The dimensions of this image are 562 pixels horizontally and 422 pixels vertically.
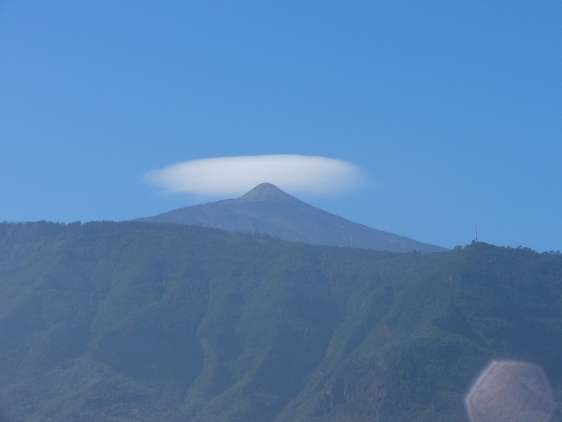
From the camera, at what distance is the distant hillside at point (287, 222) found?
144 m

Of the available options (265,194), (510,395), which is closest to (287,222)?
(265,194)

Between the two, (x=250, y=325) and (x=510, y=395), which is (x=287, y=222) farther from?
(x=510, y=395)

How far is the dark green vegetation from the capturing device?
76.1 metres

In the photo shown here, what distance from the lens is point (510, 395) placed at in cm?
7119

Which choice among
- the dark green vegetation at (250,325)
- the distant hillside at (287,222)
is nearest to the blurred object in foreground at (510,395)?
the dark green vegetation at (250,325)

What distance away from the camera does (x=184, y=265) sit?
10256 centimetres

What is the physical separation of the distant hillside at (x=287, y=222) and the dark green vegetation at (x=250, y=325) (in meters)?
34.8

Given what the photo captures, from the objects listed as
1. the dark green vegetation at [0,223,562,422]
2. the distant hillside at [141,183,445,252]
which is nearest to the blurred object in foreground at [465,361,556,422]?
the dark green vegetation at [0,223,562,422]

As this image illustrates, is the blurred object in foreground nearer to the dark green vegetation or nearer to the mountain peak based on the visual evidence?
the dark green vegetation

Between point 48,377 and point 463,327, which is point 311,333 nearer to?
point 463,327

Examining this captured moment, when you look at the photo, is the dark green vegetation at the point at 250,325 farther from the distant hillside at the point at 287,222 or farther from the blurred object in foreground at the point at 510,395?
the distant hillside at the point at 287,222

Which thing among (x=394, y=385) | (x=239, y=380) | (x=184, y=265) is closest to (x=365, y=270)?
(x=184, y=265)

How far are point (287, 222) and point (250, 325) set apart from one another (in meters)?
63.1

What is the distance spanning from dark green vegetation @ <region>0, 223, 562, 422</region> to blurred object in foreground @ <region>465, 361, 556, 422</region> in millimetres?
823
